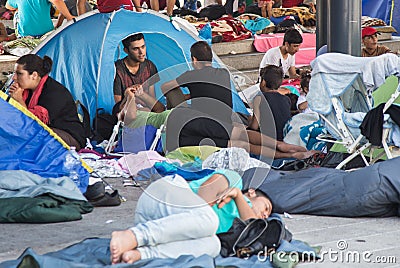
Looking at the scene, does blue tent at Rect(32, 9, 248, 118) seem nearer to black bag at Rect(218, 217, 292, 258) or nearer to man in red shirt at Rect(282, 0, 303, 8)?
black bag at Rect(218, 217, 292, 258)

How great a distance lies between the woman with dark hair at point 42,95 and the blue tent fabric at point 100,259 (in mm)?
2524

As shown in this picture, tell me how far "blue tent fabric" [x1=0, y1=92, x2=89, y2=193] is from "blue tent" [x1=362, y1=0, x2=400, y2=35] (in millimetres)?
8237

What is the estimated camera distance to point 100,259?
3943 mm

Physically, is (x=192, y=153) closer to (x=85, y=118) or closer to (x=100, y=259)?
(x=85, y=118)

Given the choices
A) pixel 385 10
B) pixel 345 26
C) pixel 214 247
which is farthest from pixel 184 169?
pixel 385 10

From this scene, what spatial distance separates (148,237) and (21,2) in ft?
24.0

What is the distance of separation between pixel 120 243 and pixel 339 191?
5.67 ft

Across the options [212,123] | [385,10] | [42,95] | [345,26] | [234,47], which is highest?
[345,26]

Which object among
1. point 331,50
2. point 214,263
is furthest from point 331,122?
point 214,263

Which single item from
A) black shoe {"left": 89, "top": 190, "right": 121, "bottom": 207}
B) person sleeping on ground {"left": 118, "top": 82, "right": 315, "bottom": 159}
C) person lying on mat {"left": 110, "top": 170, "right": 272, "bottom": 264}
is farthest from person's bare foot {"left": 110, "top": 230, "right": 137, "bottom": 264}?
person sleeping on ground {"left": 118, "top": 82, "right": 315, "bottom": 159}

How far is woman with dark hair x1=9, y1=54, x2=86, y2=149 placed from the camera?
6.64 m

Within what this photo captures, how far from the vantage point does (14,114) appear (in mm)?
5922

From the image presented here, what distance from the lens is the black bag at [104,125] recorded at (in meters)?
7.57

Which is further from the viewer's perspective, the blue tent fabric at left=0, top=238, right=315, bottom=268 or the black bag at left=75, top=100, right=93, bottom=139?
the black bag at left=75, top=100, right=93, bottom=139
